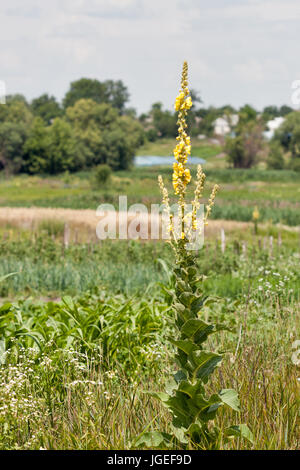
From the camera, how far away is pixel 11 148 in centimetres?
6600

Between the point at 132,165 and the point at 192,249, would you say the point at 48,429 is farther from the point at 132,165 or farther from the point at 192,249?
the point at 132,165

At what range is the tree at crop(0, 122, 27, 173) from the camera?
66.0 meters

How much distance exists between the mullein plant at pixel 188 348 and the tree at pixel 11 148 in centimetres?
6389

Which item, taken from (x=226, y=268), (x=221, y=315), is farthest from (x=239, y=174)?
(x=221, y=315)

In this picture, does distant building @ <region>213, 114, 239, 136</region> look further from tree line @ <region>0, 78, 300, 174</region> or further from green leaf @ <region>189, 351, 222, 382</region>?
green leaf @ <region>189, 351, 222, 382</region>

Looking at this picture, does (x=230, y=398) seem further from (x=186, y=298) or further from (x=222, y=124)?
(x=222, y=124)

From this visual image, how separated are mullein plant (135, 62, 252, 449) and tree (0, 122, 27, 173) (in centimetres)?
6389

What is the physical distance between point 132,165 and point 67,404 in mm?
72353

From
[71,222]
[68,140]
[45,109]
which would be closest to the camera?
[71,222]

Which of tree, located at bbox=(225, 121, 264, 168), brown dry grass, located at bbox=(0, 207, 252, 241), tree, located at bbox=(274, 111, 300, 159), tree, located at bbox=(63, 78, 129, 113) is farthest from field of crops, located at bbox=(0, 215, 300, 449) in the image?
tree, located at bbox=(63, 78, 129, 113)

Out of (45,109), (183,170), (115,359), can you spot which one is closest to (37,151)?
(45,109)

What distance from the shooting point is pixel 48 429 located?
3652 millimetres

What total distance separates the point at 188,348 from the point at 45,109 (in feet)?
372

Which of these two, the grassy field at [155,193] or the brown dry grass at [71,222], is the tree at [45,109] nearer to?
the grassy field at [155,193]
